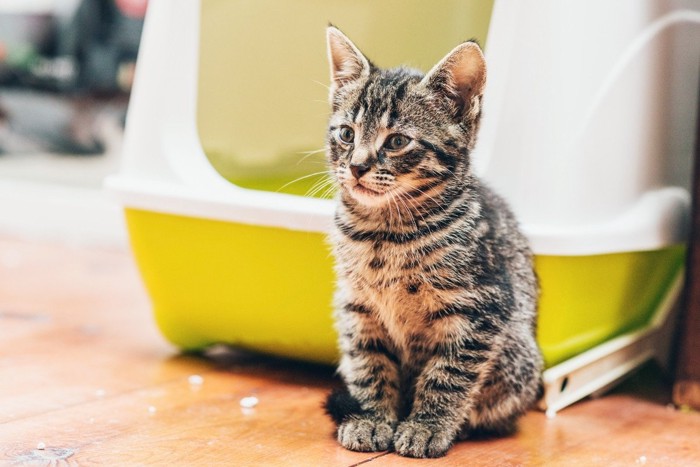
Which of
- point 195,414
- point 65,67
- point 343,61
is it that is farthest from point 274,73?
point 65,67

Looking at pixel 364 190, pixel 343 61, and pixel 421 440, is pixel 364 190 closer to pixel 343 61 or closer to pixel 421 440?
pixel 343 61

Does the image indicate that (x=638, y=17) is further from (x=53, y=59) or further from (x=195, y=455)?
(x=53, y=59)

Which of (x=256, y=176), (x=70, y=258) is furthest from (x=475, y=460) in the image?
(x=70, y=258)

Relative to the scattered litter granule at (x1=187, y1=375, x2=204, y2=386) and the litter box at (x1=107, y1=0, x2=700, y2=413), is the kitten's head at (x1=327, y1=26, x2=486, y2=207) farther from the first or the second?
the scattered litter granule at (x1=187, y1=375, x2=204, y2=386)

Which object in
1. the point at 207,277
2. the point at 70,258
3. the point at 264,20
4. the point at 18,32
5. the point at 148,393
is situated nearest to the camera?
the point at 148,393

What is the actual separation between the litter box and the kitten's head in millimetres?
177

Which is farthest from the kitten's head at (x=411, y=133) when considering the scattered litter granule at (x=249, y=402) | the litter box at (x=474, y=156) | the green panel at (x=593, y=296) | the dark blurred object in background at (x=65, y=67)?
the dark blurred object in background at (x=65, y=67)

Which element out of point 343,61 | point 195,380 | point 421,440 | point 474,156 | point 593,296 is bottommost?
point 195,380

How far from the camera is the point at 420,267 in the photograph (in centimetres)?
122

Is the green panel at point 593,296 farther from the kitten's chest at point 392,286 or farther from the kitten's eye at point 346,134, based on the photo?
the kitten's eye at point 346,134

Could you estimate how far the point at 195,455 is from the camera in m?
1.17

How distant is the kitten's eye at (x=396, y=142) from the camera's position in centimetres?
120

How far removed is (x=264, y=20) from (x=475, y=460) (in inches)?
37.5

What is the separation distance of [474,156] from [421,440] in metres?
0.48
